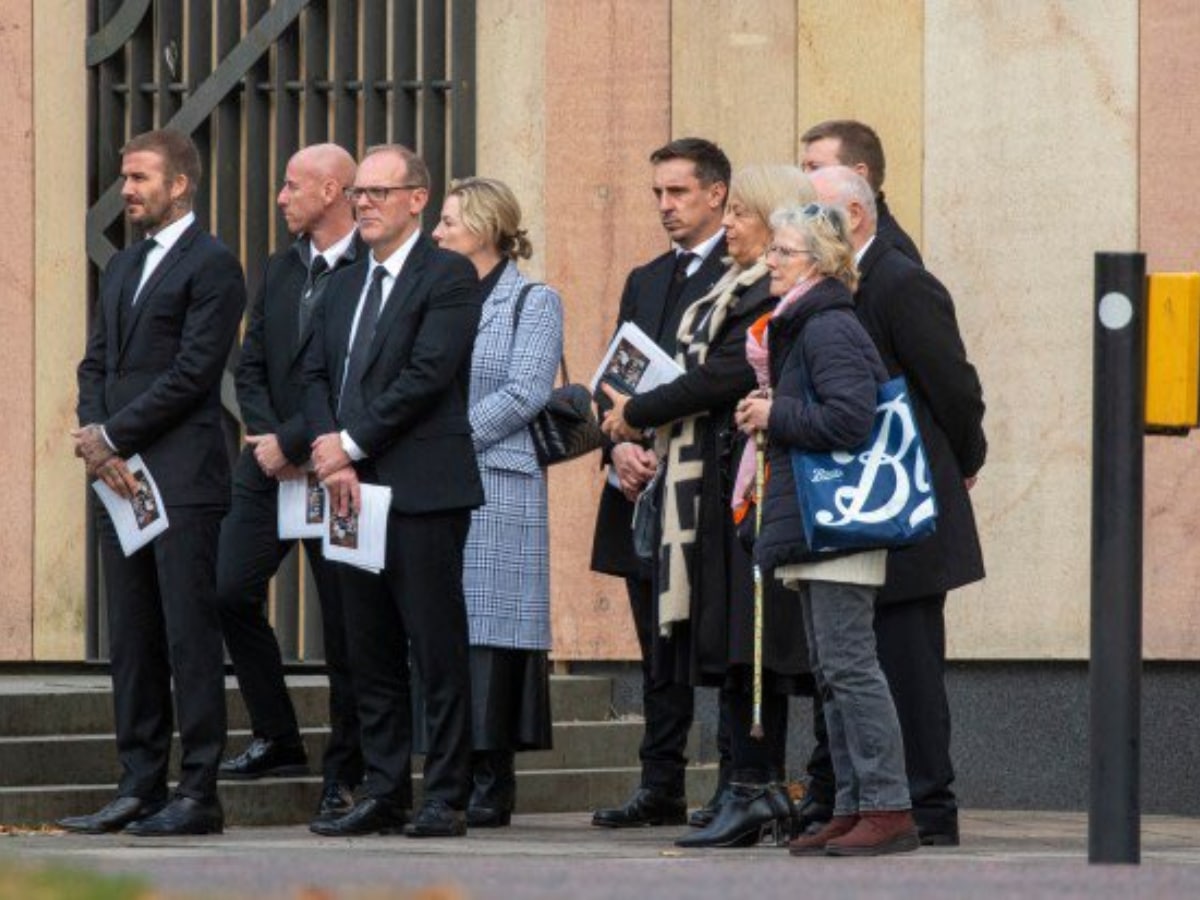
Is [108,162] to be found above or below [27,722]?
above

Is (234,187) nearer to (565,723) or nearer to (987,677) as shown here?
(565,723)

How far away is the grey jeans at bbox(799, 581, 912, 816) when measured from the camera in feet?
29.6

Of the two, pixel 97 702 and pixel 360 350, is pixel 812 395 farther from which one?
pixel 97 702

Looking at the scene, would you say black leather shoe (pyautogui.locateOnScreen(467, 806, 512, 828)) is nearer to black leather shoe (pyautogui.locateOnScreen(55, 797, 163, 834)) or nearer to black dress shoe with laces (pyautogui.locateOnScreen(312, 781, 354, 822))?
black dress shoe with laces (pyautogui.locateOnScreen(312, 781, 354, 822))

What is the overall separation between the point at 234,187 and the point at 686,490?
3.93m

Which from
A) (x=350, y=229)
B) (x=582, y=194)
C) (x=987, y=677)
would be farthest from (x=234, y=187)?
(x=987, y=677)

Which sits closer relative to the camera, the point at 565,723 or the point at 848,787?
the point at 848,787

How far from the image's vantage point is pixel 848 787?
9133 mm

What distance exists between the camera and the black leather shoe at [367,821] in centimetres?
1003

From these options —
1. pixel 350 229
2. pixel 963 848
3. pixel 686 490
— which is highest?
pixel 350 229

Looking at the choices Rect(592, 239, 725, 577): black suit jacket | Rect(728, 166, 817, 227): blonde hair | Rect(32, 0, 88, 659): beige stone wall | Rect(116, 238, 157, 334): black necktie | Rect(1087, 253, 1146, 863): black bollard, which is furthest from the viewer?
Rect(32, 0, 88, 659): beige stone wall

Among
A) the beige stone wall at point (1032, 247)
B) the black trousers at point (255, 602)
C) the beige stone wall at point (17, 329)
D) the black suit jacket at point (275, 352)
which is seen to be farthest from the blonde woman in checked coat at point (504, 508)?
the beige stone wall at point (17, 329)

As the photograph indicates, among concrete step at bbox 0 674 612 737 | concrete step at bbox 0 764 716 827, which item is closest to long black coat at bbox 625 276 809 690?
concrete step at bbox 0 764 716 827

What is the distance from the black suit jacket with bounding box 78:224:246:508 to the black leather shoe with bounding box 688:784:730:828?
1744 millimetres
